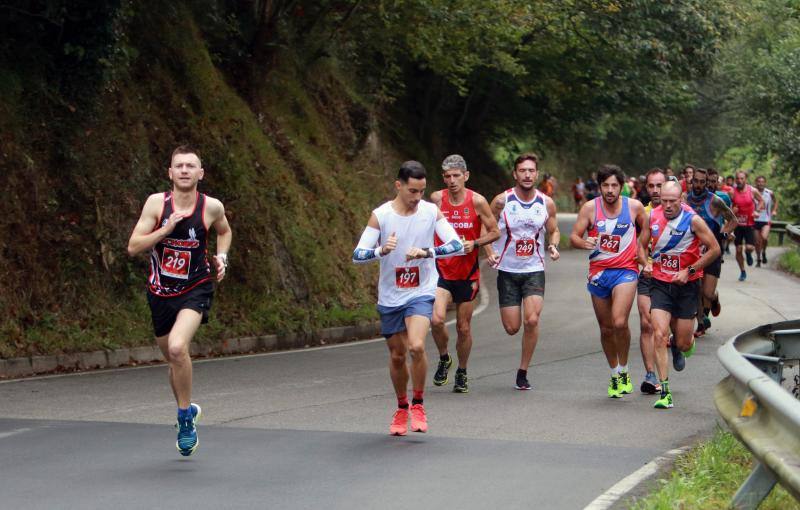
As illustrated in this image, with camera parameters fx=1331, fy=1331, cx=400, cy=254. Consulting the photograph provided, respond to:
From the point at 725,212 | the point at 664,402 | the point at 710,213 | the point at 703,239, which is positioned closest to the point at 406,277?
the point at 664,402

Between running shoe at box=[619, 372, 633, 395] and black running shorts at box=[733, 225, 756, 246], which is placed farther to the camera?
black running shorts at box=[733, 225, 756, 246]

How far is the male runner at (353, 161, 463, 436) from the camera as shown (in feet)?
30.9

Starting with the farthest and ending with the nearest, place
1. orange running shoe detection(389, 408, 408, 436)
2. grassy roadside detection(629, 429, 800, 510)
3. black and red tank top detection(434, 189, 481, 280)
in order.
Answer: black and red tank top detection(434, 189, 481, 280) < orange running shoe detection(389, 408, 408, 436) < grassy roadside detection(629, 429, 800, 510)

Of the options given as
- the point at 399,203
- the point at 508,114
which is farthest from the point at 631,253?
the point at 508,114

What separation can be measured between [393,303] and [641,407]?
2.77m

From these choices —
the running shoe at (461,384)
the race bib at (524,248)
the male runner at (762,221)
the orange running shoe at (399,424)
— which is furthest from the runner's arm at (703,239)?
the male runner at (762,221)

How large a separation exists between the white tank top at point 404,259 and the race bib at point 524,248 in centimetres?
278

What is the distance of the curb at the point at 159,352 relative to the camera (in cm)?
1374

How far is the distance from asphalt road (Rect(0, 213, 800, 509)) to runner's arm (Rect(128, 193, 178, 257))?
4.38 feet

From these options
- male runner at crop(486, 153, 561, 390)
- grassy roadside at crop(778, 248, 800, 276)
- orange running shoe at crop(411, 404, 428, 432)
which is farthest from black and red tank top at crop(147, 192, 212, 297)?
grassy roadside at crop(778, 248, 800, 276)

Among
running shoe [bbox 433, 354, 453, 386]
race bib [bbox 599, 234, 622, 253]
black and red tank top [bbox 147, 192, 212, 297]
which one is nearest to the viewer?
black and red tank top [bbox 147, 192, 212, 297]

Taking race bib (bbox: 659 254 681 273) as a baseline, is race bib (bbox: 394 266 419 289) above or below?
above

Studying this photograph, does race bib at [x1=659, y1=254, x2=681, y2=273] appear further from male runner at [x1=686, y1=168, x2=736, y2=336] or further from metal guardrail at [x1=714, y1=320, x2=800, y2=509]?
metal guardrail at [x1=714, y1=320, x2=800, y2=509]

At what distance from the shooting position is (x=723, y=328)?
18469 mm
